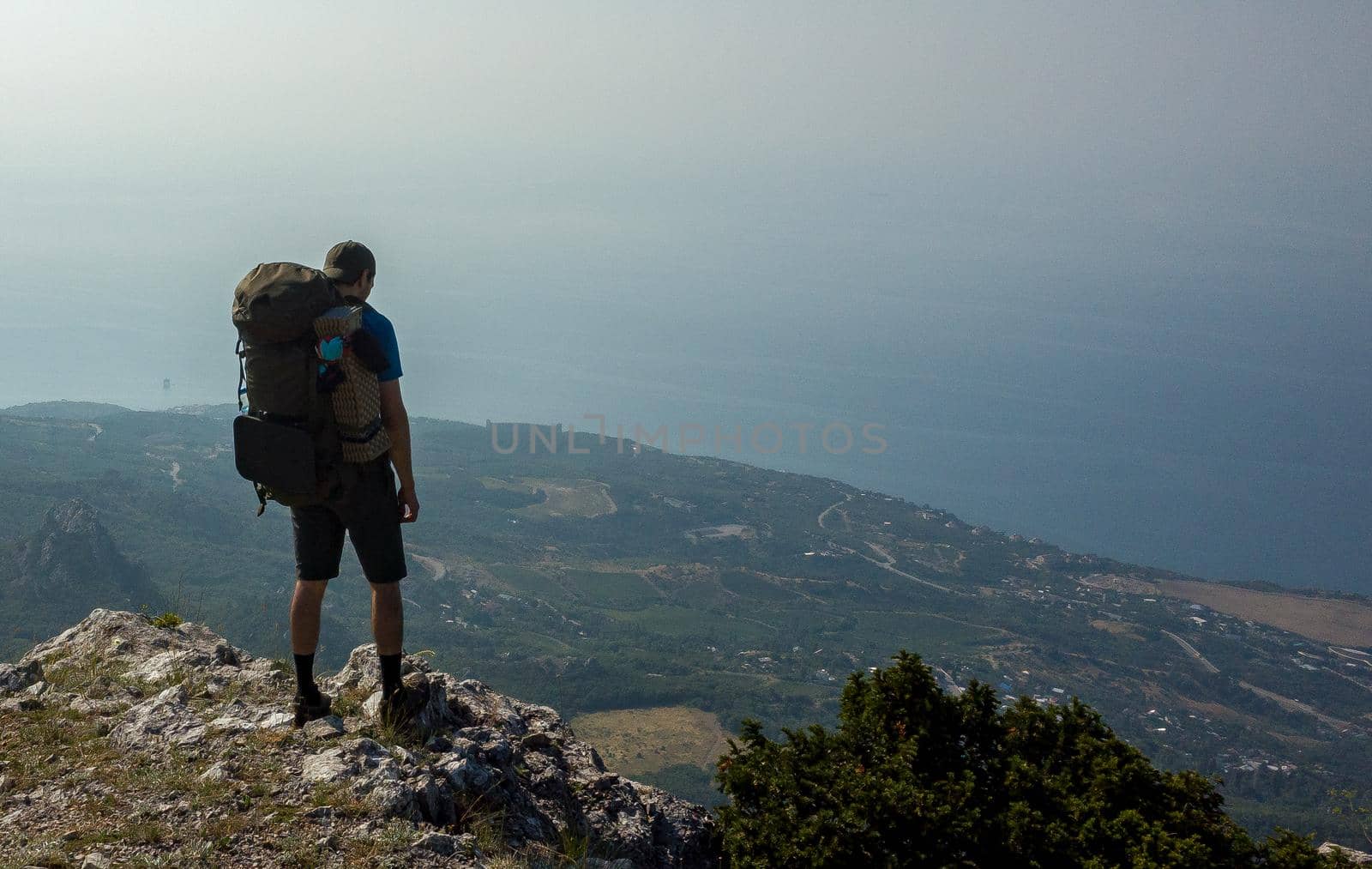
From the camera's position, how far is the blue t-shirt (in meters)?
5.72

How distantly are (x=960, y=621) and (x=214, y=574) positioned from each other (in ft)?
348

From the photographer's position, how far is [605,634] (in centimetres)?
11388

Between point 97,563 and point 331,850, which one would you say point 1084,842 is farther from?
point 97,563

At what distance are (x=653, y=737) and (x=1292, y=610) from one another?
14284 cm

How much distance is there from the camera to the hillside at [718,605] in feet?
295

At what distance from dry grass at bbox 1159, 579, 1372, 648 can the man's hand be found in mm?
180053

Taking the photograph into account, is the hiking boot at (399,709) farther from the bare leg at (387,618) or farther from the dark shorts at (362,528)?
the dark shorts at (362,528)

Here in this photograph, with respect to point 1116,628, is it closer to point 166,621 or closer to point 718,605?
point 718,605

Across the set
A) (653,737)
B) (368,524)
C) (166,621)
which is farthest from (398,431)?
(653,737)

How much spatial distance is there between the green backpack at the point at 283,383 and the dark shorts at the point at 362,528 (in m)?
0.30

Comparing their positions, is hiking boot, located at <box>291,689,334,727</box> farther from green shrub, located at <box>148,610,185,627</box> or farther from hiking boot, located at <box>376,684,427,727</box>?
green shrub, located at <box>148,610,185,627</box>

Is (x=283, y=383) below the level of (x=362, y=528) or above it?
above

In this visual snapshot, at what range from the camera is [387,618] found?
614cm

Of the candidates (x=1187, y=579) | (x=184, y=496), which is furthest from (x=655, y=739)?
(x=1187, y=579)
